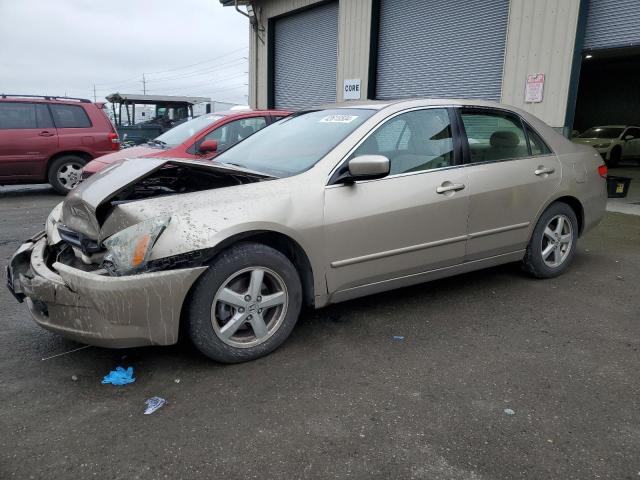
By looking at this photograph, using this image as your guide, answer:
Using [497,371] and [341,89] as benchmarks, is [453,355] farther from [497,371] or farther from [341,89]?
[341,89]

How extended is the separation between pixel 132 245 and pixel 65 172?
7.81 m

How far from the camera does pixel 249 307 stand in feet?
9.96

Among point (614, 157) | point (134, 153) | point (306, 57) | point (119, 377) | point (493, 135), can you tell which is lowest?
point (119, 377)

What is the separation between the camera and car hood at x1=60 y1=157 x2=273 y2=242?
3095 mm

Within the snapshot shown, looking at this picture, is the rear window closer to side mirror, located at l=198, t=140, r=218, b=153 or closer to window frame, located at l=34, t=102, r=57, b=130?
window frame, located at l=34, t=102, r=57, b=130

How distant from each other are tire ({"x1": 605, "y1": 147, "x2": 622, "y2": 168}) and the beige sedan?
52.3 ft

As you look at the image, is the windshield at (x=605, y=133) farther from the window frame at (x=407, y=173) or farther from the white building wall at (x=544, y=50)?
the window frame at (x=407, y=173)

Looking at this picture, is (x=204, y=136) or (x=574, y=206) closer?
(x=574, y=206)

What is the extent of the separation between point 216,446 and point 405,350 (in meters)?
1.41

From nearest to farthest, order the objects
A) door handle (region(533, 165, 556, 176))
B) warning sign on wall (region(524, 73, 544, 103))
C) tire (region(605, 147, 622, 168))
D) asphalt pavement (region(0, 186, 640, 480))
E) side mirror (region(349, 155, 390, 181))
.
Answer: asphalt pavement (region(0, 186, 640, 480)), side mirror (region(349, 155, 390, 181)), door handle (region(533, 165, 556, 176)), warning sign on wall (region(524, 73, 544, 103)), tire (region(605, 147, 622, 168))

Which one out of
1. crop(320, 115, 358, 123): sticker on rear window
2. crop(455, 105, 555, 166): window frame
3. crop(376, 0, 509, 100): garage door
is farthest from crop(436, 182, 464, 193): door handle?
crop(376, 0, 509, 100): garage door

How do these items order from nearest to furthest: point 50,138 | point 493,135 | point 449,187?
point 449,187, point 493,135, point 50,138

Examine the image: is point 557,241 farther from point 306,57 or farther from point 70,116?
point 306,57

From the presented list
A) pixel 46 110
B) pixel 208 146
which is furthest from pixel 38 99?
pixel 208 146
